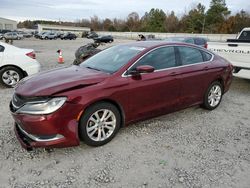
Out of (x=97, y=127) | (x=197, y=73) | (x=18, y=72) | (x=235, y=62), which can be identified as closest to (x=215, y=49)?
(x=235, y=62)

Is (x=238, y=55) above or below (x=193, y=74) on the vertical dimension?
above

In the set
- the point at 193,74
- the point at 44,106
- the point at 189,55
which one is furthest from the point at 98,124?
the point at 189,55

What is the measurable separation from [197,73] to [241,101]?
2104 mm

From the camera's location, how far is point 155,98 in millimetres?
4070

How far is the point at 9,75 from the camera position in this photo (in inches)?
269

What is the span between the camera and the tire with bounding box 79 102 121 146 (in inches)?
132

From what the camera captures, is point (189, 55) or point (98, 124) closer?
point (98, 124)

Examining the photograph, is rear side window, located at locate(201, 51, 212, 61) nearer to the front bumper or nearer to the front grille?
the front bumper

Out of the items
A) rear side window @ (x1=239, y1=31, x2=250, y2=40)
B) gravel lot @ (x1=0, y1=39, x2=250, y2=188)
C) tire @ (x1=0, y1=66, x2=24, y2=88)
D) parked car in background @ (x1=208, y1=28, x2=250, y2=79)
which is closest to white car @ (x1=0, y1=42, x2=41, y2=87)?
tire @ (x1=0, y1=66, x2=24, y2=88)

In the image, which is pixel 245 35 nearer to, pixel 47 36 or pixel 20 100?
pixel 20 100

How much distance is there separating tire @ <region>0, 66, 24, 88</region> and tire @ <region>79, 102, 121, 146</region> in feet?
14.6

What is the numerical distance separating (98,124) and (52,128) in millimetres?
710

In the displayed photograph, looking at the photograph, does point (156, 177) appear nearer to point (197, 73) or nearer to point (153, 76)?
point (153, 76)

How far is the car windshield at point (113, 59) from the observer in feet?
12.8
